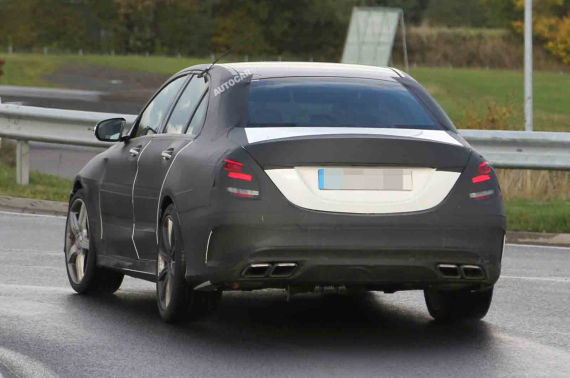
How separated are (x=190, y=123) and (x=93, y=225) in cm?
146

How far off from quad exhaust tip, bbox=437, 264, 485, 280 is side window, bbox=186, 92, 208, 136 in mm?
1641

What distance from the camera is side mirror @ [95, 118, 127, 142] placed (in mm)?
9797

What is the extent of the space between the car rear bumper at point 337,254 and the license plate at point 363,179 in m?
0.21

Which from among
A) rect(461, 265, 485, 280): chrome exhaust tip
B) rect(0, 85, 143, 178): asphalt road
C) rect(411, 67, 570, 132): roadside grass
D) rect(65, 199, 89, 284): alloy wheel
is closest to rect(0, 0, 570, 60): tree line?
rect(411, 67, 570, 132): roadside grass

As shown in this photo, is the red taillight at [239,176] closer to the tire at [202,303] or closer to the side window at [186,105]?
the tire at [202,303]

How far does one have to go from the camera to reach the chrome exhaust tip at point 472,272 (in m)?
8.05

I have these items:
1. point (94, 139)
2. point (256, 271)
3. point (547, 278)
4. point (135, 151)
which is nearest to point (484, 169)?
point (256, 271)

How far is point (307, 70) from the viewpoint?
894cm

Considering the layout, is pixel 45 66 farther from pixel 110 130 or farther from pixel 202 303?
pixel 202 303

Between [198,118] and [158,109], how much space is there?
3.66ft

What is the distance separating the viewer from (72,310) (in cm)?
931

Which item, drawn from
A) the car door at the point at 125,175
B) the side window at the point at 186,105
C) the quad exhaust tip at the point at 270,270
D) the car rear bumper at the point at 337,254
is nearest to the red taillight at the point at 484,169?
the car rear bumper at the point at 337,254

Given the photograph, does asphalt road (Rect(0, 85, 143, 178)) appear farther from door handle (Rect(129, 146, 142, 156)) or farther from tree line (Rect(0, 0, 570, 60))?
tree line (Rect(0, 0, 570, 60))

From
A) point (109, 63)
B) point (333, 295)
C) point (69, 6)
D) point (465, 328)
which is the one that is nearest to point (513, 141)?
point (333, 295)
